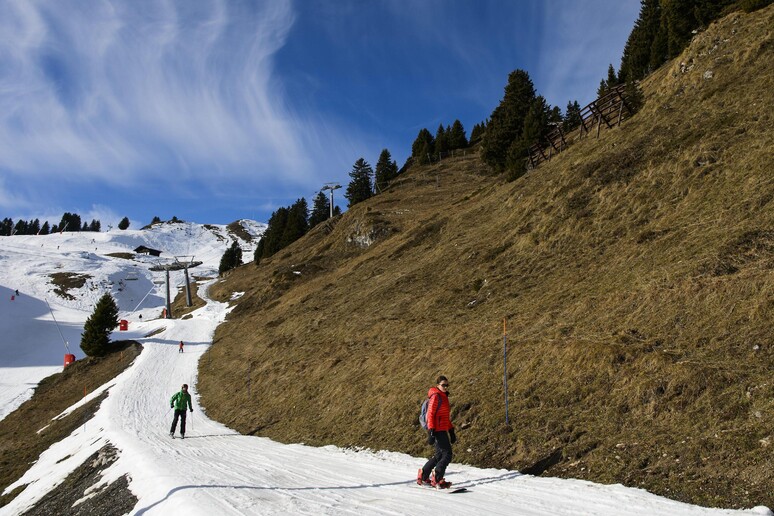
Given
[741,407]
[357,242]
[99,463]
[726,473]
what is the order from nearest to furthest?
1. [726,473]
2. [741,407]
3. [99,463]
4. [357,242]

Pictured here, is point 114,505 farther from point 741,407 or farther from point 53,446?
point 53,446

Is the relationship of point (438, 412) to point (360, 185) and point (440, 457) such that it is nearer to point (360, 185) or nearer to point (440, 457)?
point (440, 457)

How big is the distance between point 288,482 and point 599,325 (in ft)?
31.8

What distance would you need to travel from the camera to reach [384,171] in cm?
10400

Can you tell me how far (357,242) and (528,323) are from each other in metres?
46.3

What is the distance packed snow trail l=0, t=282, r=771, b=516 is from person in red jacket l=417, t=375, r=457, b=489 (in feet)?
1.07

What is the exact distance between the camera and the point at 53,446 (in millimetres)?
22375

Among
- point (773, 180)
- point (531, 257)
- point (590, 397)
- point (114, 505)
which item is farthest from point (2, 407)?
point (773, 180)

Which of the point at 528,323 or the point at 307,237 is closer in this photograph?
the point at 528,323

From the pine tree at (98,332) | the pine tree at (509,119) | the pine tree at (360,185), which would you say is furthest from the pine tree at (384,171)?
the pine tree at (98,332)

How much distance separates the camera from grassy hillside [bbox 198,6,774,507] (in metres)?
9.04

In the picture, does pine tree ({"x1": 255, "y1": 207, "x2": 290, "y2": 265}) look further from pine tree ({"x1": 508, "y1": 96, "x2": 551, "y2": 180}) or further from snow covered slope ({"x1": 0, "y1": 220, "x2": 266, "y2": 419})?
pine tree ({"x1": 508, "y1": 96, "x2": 551, "y2": 180})

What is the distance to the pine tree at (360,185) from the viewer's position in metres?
98.1

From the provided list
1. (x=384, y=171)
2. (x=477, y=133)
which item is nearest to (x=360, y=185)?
(x=384, y=171)
